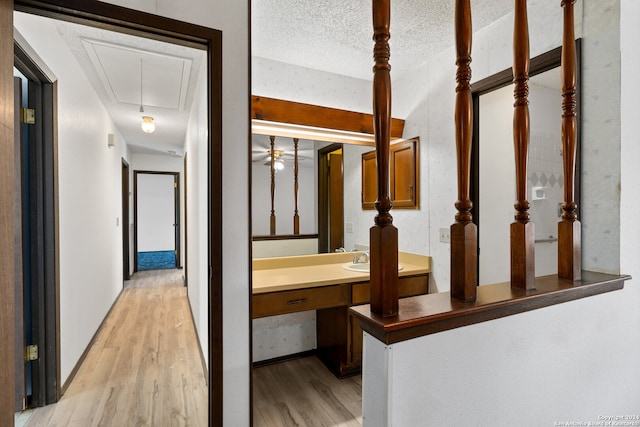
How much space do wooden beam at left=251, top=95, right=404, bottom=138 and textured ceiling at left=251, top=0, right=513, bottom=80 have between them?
35cm

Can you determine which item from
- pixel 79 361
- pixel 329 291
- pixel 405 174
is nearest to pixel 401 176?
pixel 405 174

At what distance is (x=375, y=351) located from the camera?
2.46 ft

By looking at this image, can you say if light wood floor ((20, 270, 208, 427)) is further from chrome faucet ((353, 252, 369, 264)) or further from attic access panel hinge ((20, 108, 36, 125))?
attic access panel hinge ((20, 108, 36, 125))

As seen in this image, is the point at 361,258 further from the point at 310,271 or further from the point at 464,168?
the point at 464,168

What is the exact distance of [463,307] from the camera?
2.68 ft

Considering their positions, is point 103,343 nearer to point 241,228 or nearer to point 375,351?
point 241,228

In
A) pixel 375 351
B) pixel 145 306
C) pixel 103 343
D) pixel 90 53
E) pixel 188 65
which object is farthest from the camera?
pixel 145 306

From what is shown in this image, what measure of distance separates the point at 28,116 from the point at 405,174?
8.25ft

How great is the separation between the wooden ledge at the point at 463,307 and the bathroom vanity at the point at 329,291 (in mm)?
1152

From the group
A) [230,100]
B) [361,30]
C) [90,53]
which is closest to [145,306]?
[90,53]

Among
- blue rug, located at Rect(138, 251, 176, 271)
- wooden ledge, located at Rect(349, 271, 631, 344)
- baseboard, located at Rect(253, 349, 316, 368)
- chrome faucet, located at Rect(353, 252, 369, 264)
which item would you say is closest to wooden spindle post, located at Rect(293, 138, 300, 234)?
chrome faucet, located at Rect(353, 252, 369, 264)

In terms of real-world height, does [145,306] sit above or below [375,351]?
below

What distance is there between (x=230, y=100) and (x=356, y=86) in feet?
4.79

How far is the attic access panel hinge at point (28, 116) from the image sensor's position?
184 cm
